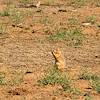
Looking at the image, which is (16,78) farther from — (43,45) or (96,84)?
(43,45)

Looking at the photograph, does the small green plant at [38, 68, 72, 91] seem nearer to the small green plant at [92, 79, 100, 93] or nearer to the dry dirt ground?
the dry dirt ground

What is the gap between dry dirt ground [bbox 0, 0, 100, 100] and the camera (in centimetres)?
769

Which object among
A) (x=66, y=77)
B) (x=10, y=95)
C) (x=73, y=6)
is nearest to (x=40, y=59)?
(x=66, y=77)

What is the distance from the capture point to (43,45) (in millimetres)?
11188

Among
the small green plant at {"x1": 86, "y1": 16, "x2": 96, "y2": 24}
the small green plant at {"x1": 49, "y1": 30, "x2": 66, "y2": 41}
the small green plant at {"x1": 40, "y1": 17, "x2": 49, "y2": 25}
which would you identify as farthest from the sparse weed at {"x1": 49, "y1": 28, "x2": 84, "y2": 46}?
the small green plant at {"x1": 86, "y1": 16, "x2": 96, "y2": 24}

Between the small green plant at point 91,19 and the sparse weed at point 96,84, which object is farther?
the small green plant at point 91,19

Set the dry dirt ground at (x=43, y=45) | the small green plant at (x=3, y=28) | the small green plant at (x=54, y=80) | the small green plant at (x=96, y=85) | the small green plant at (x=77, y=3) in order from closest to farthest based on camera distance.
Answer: the small green plant at (x=96, y=85), the dry dirt ground at (x=43, y=45), the small green plant at (x=54, y=80), the small green plant at (x=3, y=28), the small green plant at (x=77, y=3)

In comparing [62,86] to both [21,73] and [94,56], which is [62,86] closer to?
[21,73]

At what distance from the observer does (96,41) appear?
11.7m

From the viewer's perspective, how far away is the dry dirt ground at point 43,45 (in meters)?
7.69

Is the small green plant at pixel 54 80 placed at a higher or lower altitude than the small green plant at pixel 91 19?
lower

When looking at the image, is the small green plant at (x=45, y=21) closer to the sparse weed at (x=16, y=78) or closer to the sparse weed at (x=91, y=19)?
the sparse weed at (x=91, y=19)

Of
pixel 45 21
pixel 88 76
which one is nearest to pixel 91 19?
pixel 45 21

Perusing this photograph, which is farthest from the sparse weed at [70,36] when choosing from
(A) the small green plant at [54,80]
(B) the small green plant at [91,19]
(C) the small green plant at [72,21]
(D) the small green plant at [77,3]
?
(D) the small green plant at [77,3]
